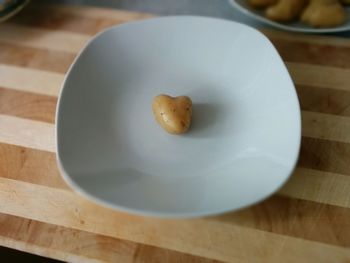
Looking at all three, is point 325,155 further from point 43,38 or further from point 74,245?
point 43,38

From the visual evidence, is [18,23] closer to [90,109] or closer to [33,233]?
[90,109]

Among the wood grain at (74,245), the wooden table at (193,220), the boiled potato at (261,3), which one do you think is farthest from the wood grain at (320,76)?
the wood grain at (74,245)

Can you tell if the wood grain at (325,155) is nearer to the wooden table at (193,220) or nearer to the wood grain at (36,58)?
the wooden table at (193,220)

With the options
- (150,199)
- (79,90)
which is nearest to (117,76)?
(79,90)

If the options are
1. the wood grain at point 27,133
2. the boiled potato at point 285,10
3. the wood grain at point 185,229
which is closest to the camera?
the wood grain at point 185,229

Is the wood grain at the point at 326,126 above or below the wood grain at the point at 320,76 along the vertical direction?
below

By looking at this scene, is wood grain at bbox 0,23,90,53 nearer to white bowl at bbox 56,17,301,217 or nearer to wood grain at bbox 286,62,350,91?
white bowl at bbox 56,17,301,217
